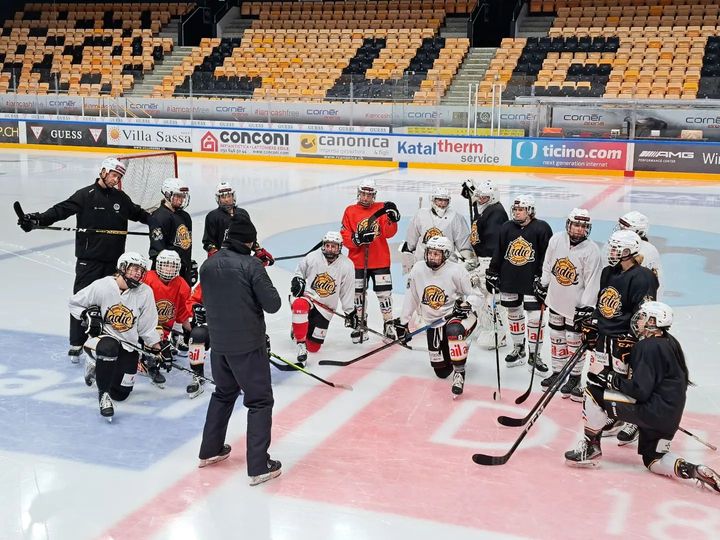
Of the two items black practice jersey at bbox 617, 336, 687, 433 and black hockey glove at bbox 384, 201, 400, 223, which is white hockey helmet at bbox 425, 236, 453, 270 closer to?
black hockey glove at bbox 384, 201, 400, 223

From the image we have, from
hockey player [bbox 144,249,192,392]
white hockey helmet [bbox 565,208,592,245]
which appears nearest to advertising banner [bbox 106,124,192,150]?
hockey player [bbox 144,249,192,392]

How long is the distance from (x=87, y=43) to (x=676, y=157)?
19894mm

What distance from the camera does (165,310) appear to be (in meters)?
6.10

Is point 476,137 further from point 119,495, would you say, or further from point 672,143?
point 119,495

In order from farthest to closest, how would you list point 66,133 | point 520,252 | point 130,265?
1. point 66,133
2. point 520,252
3. point 130,265

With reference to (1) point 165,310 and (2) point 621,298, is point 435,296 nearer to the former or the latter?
(2) point 621,298

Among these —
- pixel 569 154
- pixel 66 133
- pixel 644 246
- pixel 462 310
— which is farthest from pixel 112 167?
pixel 66 133

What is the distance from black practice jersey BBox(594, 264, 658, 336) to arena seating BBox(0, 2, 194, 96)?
21.6 metres

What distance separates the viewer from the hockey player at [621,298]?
16.4 ft

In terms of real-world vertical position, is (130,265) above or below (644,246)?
below

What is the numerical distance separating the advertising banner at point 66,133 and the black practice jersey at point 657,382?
20.5m

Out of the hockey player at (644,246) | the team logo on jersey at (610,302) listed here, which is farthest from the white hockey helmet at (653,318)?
the hockey player at (644,246)

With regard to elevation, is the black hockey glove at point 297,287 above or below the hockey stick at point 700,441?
above

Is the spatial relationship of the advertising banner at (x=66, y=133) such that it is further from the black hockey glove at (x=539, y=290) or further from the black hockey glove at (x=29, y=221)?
the black hockey glove at (x=539, y=290)
